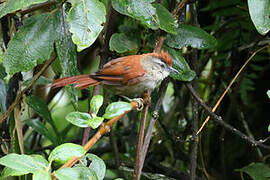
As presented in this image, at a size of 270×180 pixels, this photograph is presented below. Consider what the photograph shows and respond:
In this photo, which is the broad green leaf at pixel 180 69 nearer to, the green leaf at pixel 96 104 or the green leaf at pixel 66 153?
the green leaf at pixel 96 104

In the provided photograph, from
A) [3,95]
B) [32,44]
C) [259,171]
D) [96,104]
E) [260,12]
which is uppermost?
[260,12]

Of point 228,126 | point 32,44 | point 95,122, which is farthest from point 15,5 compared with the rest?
point 228,126

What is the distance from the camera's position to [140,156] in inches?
67.9

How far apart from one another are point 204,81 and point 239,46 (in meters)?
0.60

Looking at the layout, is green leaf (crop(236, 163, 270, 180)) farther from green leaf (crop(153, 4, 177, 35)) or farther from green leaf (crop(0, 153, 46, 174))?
green leaf (crop(0, 153, 46, 174))

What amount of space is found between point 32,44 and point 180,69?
77cm

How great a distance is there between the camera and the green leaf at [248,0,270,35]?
171 centimetres

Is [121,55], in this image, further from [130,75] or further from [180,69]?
[180,69]

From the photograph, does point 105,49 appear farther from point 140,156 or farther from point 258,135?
point 258,135

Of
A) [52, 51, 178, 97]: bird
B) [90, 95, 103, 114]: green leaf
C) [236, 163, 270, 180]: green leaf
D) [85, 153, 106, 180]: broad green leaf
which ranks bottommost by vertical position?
[236, 163, 270, 180]: green leaf

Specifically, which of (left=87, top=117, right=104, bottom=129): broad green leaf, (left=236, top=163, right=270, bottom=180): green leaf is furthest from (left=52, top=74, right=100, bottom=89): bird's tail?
(left=236, top=163, right=270, bottom=180): green leaf

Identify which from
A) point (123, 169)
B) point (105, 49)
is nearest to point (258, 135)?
point (123, 169)

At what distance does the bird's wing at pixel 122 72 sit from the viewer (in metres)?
2.20

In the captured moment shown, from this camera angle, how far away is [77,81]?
1.99 metres
